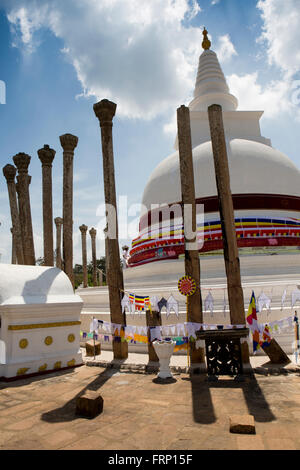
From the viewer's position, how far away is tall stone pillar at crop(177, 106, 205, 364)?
8.02 metres

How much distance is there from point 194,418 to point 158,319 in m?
3.76

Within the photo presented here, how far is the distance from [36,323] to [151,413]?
4420 millimetres

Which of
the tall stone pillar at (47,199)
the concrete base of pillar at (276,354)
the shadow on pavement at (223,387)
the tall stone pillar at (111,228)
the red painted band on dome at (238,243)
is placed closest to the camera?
the shadow on pavement at (223,387)

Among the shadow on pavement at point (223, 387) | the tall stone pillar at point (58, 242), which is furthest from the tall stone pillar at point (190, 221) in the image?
the tall stone pillar at point (58, 242)

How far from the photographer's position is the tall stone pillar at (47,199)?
12.3m

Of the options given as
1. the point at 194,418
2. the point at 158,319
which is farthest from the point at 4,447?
the point at 158,319

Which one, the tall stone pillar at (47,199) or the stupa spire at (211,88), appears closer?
the tall stone pillar at (47,199)

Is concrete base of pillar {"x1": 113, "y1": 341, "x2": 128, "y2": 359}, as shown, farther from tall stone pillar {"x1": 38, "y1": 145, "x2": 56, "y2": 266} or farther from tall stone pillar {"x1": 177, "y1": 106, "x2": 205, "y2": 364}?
tall stone pillar {"x1": 38, "y1": 145, "x2": 56, "y2": 266}

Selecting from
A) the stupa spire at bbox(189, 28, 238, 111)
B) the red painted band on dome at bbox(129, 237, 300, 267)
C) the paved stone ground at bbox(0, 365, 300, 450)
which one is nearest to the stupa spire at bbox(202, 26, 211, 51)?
the stupa spire at bbox(189, 28, 238, 111)

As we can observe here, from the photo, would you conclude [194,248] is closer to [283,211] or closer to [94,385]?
[94,385]

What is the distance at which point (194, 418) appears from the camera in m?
4.71

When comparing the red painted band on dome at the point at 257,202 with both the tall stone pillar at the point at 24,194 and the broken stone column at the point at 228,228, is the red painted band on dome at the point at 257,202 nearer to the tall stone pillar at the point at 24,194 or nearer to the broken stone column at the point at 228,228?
the tall stone pillar at the point at 24,194

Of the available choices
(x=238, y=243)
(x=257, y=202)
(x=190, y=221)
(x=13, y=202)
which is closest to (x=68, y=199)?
(x=13, y=202)

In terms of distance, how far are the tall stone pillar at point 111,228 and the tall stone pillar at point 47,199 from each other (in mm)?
3518
